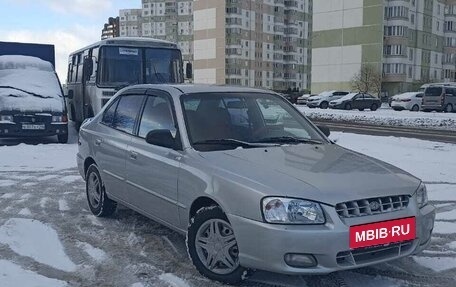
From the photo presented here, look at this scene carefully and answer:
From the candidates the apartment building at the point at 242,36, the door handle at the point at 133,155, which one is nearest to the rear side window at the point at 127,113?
the door handle at the point at 133,155

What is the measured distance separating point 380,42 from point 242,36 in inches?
1188

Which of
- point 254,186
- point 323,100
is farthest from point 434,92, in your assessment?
point 254,186

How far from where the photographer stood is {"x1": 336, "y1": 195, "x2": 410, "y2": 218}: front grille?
354 centimetres

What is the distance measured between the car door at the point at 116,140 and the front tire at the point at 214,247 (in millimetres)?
1475

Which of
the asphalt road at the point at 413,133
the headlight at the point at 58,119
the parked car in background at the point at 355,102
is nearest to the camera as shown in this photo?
the headlight at the point at 58,119

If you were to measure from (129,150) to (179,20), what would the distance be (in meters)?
111

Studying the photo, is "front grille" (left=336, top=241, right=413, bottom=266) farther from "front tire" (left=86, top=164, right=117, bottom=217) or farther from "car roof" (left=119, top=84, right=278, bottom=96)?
"front tire" (left=86, top=164, right=117, bottom=217)

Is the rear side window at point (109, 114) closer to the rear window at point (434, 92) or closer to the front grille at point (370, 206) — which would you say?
the front grille at point (370, 206)

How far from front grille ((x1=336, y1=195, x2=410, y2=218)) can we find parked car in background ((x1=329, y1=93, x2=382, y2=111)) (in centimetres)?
3589

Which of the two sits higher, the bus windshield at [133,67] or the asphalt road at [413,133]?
the bus windshield at [133,67]

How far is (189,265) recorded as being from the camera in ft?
14.5

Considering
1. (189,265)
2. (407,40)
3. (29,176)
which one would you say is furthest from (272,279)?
(407,40)

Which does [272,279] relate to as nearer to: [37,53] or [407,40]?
[37,53]

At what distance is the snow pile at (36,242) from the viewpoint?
4.54 metres
